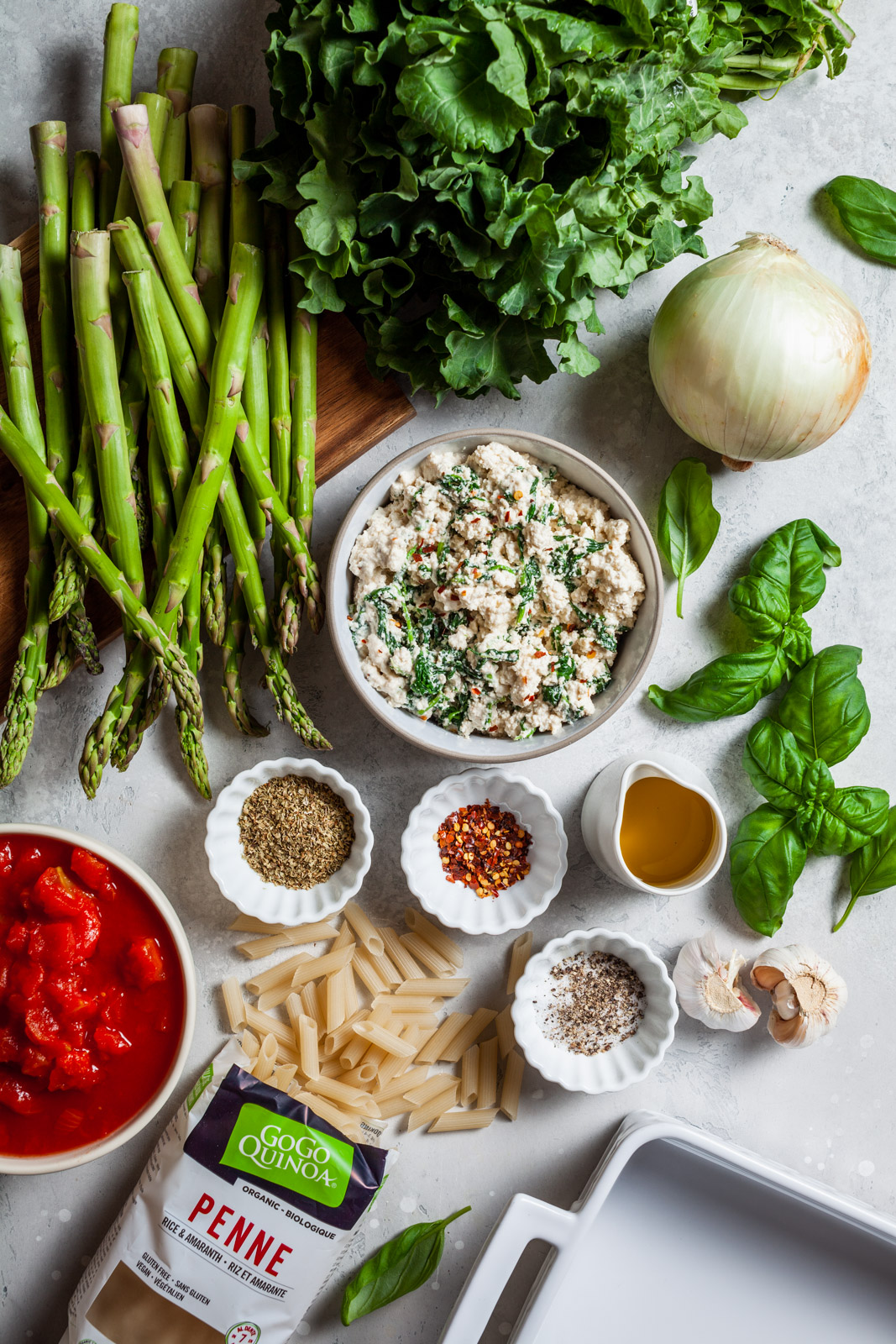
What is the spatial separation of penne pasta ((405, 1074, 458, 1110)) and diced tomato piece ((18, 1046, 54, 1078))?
28.0 inches

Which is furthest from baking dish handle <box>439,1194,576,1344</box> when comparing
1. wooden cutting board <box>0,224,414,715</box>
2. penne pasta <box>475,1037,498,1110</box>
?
wooden cutting board <box>0,224,414,715</box>

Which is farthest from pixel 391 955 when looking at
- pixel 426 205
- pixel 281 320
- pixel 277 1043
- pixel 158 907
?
pixel 426 205

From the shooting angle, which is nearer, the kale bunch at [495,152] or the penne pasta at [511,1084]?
the kale bunch at [495,152]

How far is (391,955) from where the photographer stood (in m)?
1.94

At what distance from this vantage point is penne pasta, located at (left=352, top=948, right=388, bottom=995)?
1919mm

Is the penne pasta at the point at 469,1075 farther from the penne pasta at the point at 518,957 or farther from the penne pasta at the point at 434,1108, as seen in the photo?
the penne pasta at the point at 518,957

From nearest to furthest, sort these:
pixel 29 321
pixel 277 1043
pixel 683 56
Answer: pixel 683 56 → pixel 29 321 → pixel 277 1043

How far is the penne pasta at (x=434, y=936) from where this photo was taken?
1.94m

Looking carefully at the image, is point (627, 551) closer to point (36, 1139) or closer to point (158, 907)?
point (158, 907)

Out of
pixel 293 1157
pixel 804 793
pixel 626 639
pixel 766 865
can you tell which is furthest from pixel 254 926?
pixel 804 793

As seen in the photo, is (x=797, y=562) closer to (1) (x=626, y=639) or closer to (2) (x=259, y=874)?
(1) (x=626, y=639)

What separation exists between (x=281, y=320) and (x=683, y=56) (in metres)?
0.81

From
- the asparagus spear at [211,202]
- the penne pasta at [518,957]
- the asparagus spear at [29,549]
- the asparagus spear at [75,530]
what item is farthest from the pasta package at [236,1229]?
the asparagus spear at [211,202]

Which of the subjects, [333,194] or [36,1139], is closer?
[333,194]
